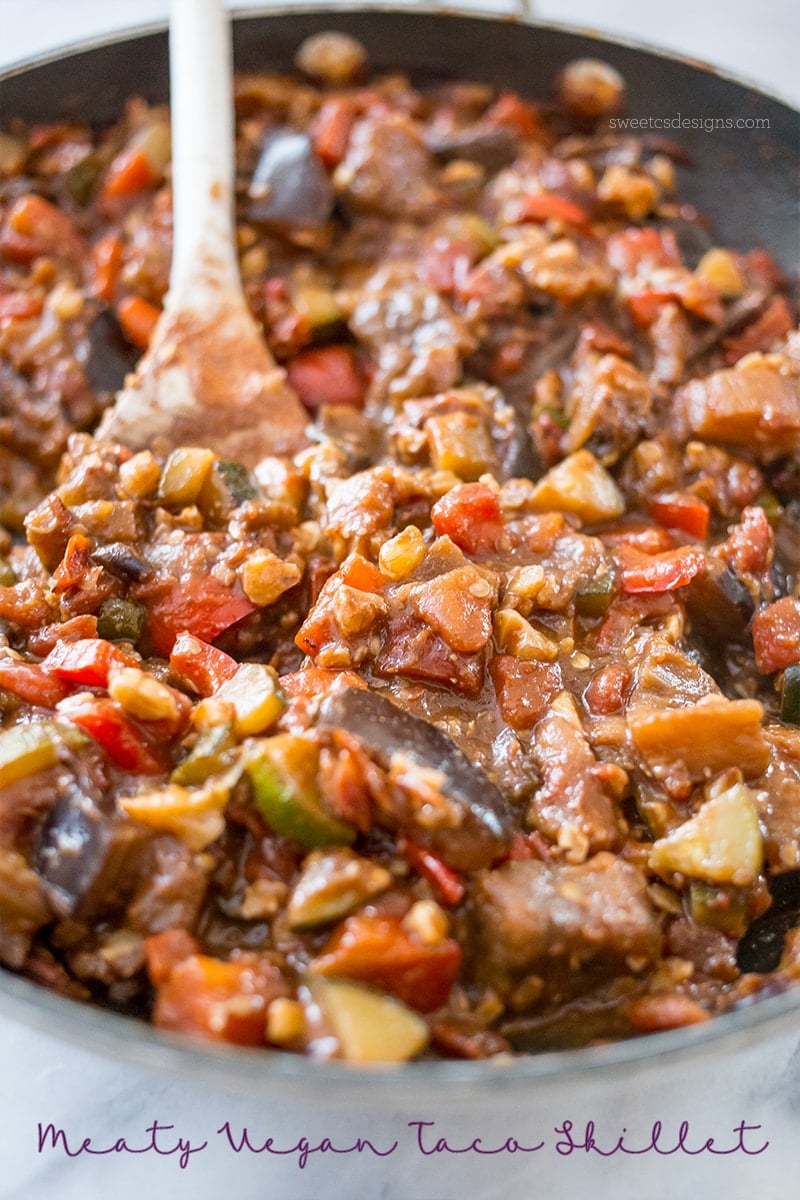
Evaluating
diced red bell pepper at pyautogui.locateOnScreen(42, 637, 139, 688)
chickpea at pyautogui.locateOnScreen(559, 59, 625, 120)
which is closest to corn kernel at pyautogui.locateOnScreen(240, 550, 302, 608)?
diced red bell pepper at pyautogui.locateOnScreen(42, 637, 139, 688)

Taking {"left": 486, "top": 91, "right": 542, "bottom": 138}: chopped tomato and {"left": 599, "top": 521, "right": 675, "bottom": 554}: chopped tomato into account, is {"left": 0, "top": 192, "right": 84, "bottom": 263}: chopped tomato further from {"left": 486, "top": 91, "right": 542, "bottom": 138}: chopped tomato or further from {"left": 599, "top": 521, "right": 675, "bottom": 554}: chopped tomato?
{"left": 599, "top": 521, "right": 675, "bottom": 554}: chopped tomato

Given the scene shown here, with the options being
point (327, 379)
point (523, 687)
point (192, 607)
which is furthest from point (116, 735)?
point (327, 379)

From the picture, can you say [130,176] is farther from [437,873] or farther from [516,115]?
[437,873]

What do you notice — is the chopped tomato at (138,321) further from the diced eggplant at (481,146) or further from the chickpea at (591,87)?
the chickpea at (591,87)

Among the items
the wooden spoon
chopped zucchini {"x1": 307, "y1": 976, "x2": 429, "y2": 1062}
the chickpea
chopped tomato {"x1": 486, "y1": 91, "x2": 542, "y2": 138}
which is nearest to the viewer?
chopped zucchini {"x1": 307, "y1": 976, "x2": 429, "y2": 1062}

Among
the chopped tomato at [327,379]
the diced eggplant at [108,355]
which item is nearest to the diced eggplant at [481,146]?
the chopped tomato at [327,379]

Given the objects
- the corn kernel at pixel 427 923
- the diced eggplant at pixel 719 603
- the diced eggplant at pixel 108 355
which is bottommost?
the corn kernel at pixel 427 923
